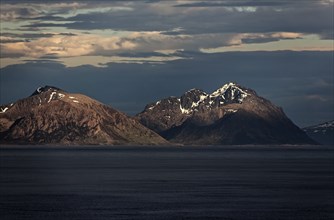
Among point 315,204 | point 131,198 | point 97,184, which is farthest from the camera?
point 97,184

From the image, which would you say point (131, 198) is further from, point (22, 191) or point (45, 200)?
point (22, 191)

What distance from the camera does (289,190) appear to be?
15088 centimetres

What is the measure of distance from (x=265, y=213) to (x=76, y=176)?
8959cm

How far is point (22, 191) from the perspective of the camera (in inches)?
5684

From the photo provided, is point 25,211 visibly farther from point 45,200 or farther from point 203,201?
point 203,201

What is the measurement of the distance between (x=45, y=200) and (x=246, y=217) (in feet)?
117

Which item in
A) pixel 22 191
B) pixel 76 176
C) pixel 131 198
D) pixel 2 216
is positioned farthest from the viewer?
pixel 76 176

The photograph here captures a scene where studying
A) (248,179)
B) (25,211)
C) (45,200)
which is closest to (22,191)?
(45,200)

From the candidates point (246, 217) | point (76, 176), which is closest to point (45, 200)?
point (246, 217)

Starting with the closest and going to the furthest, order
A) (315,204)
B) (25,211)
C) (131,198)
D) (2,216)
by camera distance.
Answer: (2,216)
(25,211)
(315,204)
(131,198)

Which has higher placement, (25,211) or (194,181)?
(25,211)

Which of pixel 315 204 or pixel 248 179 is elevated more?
pixel 315 204

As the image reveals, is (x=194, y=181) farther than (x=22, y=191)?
Yes

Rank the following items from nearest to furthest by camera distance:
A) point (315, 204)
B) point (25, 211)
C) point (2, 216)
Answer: point (2, 216) → point (25, 211) → point (315, 204)
